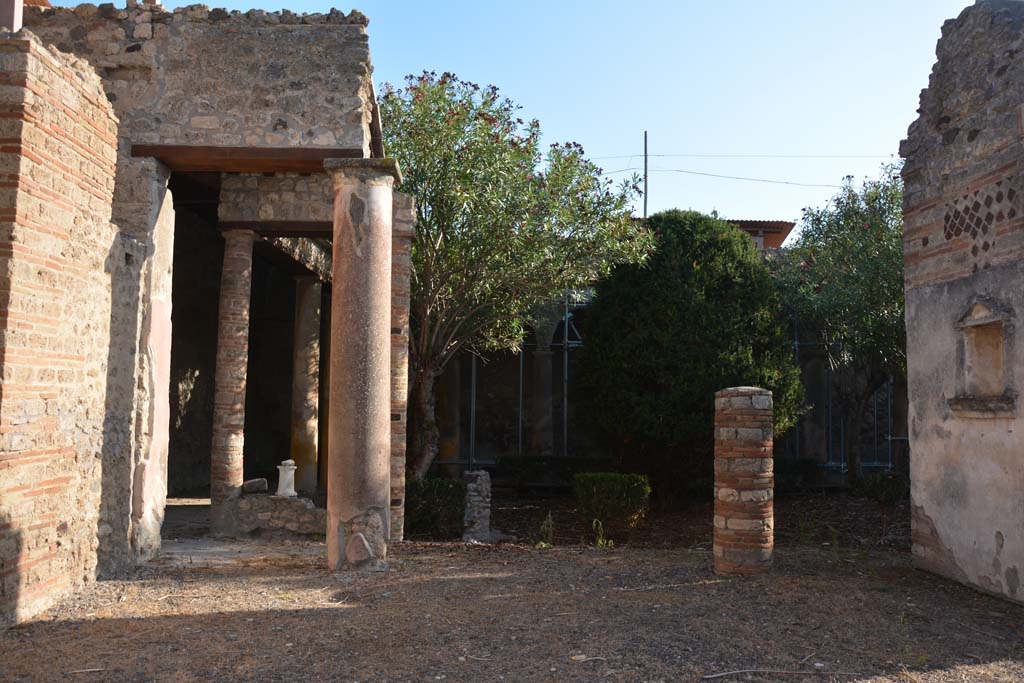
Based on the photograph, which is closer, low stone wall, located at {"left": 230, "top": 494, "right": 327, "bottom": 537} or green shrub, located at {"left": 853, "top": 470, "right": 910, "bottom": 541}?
low stone wall, located at {"left": 230, "top": 494, "right": 327, "bottom": 537}

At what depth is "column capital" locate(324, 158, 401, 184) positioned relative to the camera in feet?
23.7

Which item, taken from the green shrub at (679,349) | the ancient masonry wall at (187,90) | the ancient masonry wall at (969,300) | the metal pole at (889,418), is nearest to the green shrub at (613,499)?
the green shrub at (679,349)

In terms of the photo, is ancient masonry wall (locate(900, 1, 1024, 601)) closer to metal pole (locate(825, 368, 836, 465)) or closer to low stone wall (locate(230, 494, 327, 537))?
low stone wall (locate(230, 494, 327, 537))

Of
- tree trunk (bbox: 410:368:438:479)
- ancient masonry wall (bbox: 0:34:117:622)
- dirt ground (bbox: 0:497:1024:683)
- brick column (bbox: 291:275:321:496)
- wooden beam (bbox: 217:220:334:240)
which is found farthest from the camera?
brick column (bbox: 291:275:321:496)

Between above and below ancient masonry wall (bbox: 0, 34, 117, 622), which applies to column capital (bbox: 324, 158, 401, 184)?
above

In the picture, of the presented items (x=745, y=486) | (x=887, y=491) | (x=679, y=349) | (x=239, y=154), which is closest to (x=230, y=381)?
(x=239, y=154)

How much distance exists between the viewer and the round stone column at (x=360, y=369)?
7004mm

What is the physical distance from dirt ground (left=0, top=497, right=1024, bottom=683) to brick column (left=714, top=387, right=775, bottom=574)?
0.80 ft

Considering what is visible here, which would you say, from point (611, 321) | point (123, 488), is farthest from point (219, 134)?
point (611, 321)

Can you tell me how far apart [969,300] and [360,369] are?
200 inches

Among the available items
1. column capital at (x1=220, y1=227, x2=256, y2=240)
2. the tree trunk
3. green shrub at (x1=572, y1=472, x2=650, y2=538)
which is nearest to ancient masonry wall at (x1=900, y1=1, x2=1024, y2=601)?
green shrub at (x1=572, y1=472, x2=650, y2=538)

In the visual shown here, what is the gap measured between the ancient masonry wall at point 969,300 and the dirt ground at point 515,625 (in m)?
0.54

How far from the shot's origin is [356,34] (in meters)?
7.76

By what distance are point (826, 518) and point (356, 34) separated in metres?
9.93
